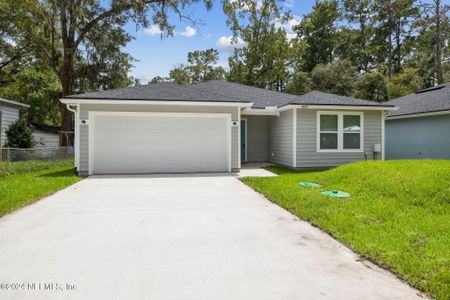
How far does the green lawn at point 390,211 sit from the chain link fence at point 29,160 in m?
7.92

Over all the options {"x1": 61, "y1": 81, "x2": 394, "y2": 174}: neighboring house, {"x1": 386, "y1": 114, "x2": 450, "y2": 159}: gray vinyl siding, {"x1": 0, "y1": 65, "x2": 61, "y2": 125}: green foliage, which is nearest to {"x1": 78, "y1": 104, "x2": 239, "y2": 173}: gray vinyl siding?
{"x1": 61, "y1": 81, "x2": 394, "y2": 174}: neighboring house

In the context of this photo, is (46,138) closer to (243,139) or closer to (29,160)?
(29,160)

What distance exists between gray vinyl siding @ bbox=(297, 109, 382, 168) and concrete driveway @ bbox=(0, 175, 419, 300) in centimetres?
604

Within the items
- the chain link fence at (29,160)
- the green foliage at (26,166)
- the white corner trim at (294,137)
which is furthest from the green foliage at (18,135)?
the white corner trim at (294,137)

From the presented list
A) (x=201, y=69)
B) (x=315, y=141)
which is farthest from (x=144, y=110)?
(x=201, y=69)

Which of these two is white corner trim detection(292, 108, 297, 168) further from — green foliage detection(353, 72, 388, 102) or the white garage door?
green foliage detection(353, 72, 388, 102)

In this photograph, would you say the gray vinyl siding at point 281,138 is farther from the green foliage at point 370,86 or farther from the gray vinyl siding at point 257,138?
the green foliage at point 370,86

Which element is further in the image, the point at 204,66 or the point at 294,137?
the point at 204,66

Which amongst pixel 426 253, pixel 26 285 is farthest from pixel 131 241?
pixel 426 253

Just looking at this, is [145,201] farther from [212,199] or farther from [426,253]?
[426,253]

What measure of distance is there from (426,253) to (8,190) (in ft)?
27.1

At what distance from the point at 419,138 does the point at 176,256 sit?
44.2 ft

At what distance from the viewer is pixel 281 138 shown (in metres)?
13.3

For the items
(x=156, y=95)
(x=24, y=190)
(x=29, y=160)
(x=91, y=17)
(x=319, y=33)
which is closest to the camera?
(x=24, y=190)
